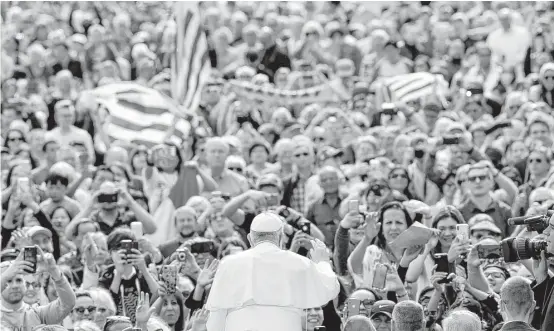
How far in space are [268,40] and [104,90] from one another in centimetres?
273

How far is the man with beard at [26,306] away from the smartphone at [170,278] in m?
0.78

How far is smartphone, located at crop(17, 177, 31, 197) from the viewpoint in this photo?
50.8ft

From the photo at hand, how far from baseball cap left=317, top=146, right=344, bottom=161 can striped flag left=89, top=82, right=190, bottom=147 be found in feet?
8.54

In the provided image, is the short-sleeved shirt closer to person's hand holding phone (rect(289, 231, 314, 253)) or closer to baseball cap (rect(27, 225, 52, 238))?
person's hand holding phone (rect(289, 231, 314, 253))

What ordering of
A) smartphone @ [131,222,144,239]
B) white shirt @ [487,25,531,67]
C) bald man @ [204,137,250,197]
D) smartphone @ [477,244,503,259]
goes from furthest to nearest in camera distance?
white shirt @ [487,25,531,67] → bald man @ [204,137,250,197] → smartphone @ [131,222,144,239] → smartphone @ [477,244,503,259]

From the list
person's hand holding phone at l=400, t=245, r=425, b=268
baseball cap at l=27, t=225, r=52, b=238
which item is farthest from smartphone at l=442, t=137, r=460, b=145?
baseball cap at l=27, t=225, r=52, b=238

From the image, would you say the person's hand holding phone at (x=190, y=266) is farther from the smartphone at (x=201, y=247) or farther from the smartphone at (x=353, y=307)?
the smartphone at (x=353, y=307)

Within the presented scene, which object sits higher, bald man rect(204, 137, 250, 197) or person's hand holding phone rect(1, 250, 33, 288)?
person's hand holding phone rect(1, 250, 33, 288)

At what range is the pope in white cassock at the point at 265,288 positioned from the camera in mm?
10672

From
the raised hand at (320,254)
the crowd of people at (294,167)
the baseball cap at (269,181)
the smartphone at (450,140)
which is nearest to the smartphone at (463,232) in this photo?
the crowd of people at (294,167)


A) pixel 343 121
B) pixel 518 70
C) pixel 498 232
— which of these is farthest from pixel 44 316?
pixel 518 70

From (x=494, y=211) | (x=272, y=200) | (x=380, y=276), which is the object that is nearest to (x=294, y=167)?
(x=272, y=200)

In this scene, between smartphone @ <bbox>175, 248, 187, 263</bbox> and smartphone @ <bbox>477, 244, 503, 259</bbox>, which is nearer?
smartphone @ <bbox>477, 244, 503, 259</bbox>

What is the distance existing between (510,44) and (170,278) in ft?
30.4
